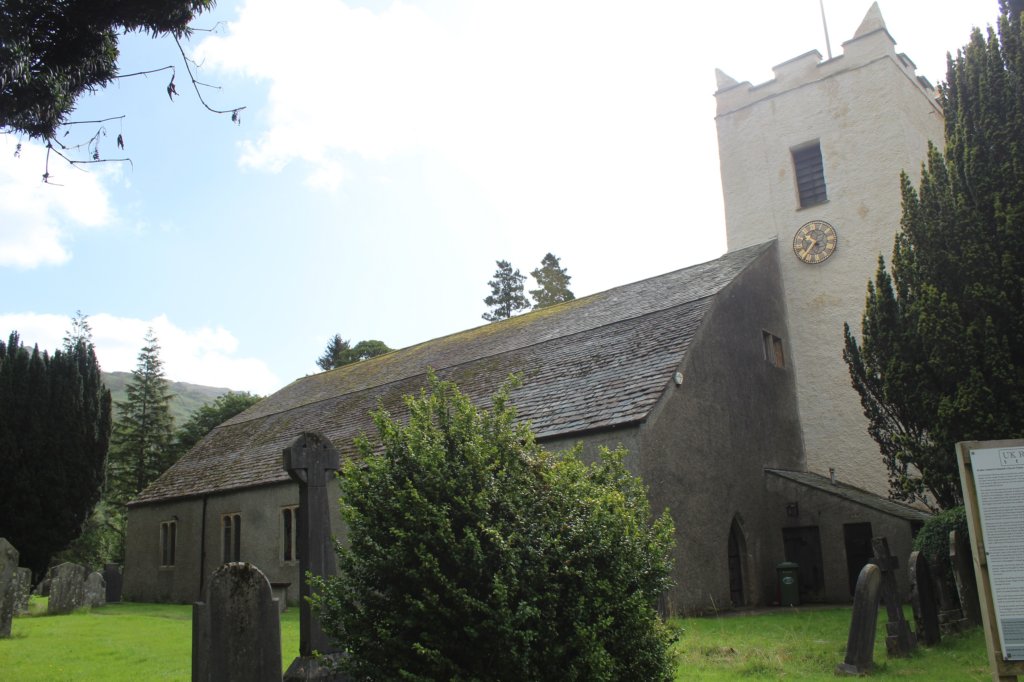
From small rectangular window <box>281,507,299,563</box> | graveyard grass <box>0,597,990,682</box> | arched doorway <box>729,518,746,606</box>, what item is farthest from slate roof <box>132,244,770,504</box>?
graveyard grass <box>0,597,990,682</box>

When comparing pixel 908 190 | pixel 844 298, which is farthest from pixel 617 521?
pixel 844 298

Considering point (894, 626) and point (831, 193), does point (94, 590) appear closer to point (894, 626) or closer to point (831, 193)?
point (894, 626)

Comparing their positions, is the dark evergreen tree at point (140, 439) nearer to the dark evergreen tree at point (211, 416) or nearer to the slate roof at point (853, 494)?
the dark evergreen tree at point (211, 416)

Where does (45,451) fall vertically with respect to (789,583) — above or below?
above

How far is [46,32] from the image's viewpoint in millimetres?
9164

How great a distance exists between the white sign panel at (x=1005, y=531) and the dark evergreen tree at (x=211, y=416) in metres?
45.0

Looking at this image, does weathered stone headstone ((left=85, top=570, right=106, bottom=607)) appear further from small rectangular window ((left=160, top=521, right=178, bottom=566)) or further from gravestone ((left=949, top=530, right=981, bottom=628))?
gravestone ((left=949, top=530, right=981, bottom=628))

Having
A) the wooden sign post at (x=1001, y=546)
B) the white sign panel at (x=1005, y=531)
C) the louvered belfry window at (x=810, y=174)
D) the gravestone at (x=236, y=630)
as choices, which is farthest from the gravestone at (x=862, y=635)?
the louvered belfry window at (x=810, y=174)

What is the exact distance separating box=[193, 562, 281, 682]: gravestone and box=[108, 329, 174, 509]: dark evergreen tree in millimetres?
48402

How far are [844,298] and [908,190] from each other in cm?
678

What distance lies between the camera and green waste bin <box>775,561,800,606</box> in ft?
57.9

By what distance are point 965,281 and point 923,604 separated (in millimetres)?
6001

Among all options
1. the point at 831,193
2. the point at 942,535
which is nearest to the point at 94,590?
the point at 942,535

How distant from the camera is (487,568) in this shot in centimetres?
610
